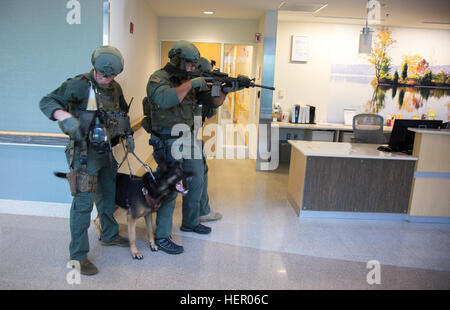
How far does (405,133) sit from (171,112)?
2.70m

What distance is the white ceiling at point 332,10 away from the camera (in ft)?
16.1

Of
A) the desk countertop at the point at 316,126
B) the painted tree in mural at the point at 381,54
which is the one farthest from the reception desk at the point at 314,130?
the painted tree in mural at the point at 381,54

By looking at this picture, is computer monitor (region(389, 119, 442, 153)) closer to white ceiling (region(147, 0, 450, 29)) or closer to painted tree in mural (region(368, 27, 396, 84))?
white ceiling (region(147, 0, 450, 29))

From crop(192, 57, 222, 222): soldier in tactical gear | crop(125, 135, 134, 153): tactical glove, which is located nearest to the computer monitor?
crop(192, 57, 222, 222): soldier in tactical gear

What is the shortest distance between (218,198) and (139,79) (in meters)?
2.01

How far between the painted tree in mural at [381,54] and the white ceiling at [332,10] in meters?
0.22

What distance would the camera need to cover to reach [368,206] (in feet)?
13.1

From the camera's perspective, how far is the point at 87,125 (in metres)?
2.58

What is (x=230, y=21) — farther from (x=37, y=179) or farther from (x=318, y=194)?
(x=37, y=179)

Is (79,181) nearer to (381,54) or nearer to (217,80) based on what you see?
(217,80)

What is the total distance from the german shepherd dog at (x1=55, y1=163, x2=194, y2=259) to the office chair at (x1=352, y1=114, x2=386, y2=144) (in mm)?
3159

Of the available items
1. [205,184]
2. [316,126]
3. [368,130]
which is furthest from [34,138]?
[316,126]
